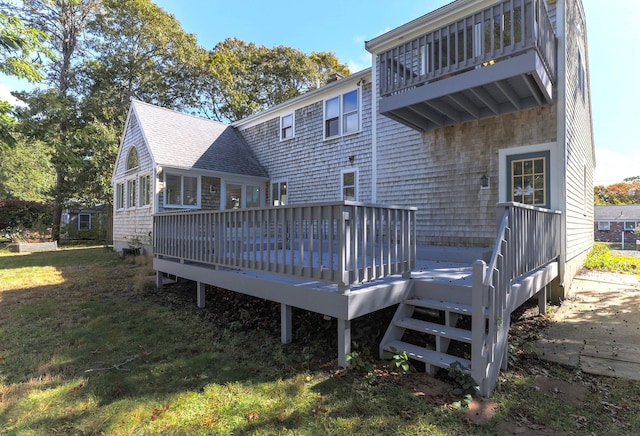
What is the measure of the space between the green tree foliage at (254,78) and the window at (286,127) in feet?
42.0

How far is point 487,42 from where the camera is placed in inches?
253

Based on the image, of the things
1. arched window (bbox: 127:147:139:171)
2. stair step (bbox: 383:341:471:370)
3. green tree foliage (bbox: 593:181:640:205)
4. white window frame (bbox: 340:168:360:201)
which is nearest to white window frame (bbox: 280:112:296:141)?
white window frame (bbox: 340:168:360:201)

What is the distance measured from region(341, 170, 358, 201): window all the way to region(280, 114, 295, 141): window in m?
3.15

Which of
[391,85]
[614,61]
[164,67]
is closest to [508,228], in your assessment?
[391,85]

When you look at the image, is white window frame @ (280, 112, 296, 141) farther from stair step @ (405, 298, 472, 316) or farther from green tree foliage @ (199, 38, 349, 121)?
green tree foliage @ (199, 38, 349, 121)

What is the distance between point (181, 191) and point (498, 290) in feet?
34.6

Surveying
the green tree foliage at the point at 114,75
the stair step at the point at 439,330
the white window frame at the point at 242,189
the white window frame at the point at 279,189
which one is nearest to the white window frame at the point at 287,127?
the white window frame at the point at 279,189

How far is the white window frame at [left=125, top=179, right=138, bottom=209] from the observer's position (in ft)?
42.3

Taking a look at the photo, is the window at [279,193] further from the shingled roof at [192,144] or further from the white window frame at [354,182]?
the white window frame at [354,182]

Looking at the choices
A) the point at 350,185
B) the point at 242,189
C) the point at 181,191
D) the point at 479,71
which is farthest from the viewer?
the point at 242,189

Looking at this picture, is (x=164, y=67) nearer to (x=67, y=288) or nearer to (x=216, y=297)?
(x=67, y=288)

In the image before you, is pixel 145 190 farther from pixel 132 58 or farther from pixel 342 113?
pixel 132 58

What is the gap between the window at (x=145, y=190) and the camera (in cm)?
1143

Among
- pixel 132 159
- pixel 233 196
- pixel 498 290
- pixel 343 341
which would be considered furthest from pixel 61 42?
pixel 498 290
